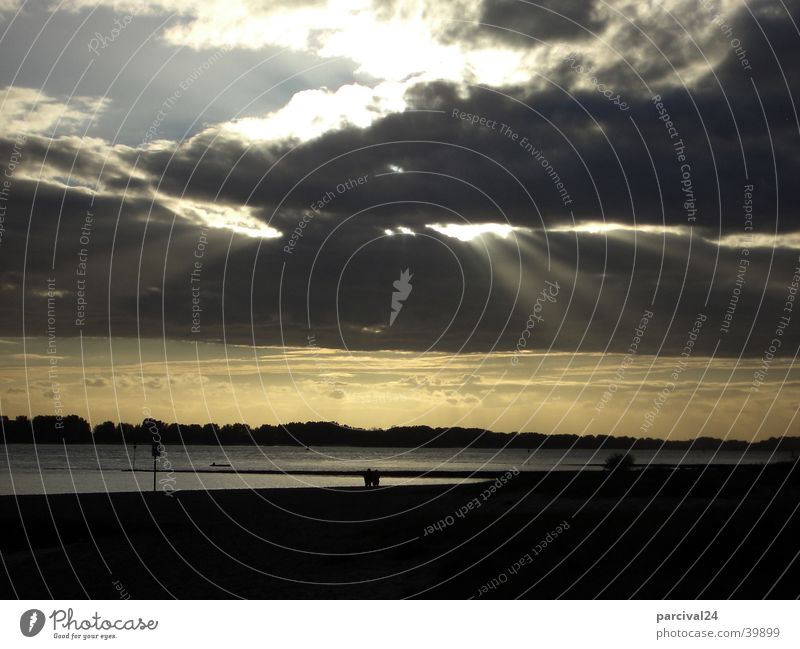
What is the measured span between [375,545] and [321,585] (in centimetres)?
940

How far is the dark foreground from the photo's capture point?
3003 centimetres

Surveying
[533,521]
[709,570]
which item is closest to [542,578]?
[709,570]

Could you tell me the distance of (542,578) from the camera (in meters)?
30.5

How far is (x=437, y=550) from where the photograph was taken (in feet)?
126

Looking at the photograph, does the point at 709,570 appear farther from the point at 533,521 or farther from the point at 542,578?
the point at 533,521
